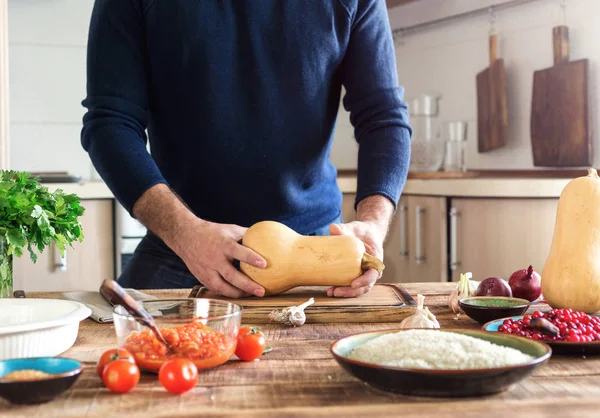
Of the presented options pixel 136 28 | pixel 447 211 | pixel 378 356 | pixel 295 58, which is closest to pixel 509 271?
pixel 447 211

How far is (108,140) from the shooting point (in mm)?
1562

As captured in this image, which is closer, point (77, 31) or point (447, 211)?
point (447, 211)

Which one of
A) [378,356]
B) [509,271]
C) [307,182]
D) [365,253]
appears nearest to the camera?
[378,356]

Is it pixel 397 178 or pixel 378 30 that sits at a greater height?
pixel 378 30

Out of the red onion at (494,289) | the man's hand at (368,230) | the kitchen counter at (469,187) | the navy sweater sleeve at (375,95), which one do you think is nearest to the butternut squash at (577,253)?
the red onion at (494,289)

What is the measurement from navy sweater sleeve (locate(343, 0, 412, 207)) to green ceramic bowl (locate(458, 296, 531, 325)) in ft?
1.81

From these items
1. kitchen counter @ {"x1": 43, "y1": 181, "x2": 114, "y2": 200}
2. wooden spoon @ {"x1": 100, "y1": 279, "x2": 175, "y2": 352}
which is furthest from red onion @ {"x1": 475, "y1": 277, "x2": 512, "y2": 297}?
kitchen counter @ {"x1": 43, "y1": 181, "x2": 114, "y2": 200}

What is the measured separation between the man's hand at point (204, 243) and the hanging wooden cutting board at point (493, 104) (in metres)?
2.13

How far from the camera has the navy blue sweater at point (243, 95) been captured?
1.65 meters

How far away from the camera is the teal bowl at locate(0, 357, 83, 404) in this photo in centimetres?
73

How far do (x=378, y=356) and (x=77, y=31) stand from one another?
3.17 meters

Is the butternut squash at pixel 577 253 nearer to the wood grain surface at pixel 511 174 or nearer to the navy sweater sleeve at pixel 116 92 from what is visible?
the navy sweater sleeve at pixel 116 92

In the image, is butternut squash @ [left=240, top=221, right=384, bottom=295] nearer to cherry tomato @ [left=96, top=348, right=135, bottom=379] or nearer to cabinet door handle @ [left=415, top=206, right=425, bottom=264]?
cherry tomato @ [left=96, top=348, right=135, bottom=379]

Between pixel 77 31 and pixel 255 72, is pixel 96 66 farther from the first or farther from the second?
pixel 77 31
